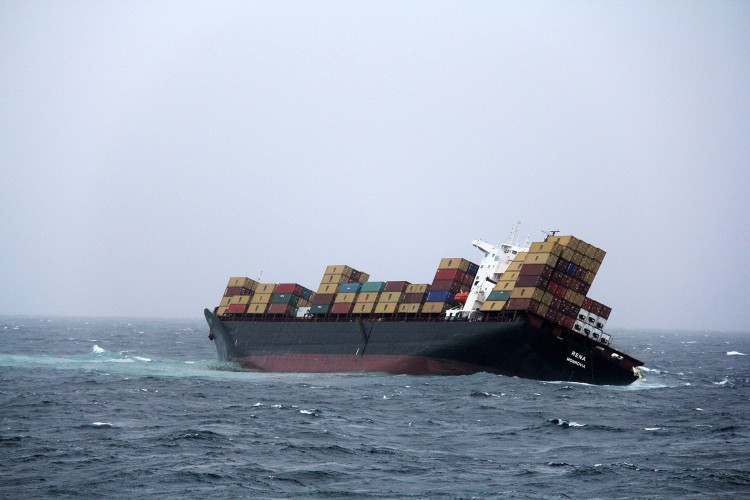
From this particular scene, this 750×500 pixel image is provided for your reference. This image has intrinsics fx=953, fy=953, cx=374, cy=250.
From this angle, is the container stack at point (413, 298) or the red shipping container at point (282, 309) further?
the red shipping container at point (282, 309)

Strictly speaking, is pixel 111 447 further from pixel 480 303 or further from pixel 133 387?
pixel 480 303

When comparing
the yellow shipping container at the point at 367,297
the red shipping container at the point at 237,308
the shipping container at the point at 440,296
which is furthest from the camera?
the red shipping container at the point at 237,308

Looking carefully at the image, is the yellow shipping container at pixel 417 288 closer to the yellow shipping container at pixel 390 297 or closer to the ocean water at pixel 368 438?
the yellow shipping container at pixel 390 297

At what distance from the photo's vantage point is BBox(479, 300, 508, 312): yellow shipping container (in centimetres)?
6919

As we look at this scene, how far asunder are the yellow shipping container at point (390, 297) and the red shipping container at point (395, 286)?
506 millimetres

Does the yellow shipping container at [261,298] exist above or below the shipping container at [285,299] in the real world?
below

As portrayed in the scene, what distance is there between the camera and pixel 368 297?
81875 millimetres

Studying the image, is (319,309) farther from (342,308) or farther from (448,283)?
Answer: (448,283)

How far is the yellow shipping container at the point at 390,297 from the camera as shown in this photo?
79.1 m

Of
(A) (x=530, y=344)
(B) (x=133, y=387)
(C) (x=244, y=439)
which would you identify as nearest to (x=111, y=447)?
(C) (x=244, y=439)

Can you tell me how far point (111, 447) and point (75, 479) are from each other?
6.02m

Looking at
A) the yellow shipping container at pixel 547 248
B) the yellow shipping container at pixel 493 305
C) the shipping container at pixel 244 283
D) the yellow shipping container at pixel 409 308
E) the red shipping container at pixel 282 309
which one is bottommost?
the red shipping container at pixel 282 309

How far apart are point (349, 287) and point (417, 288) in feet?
28.1

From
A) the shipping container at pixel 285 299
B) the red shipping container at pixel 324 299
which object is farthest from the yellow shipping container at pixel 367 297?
the shipping container at pixel 285 299
